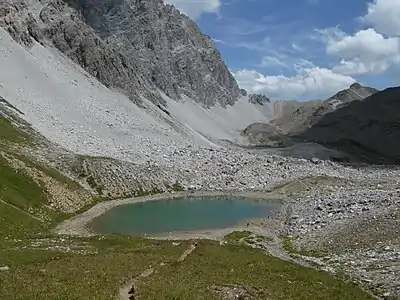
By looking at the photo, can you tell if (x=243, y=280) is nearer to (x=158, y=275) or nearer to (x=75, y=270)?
(x=158, y=275)

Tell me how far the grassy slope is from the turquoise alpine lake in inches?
621

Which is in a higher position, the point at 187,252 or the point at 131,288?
the point at 131,288

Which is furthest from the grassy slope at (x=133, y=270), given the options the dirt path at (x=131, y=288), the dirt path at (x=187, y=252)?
the dirt path at (x=187, y=252)

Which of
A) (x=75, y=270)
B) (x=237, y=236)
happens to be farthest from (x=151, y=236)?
(x=75, y=270)

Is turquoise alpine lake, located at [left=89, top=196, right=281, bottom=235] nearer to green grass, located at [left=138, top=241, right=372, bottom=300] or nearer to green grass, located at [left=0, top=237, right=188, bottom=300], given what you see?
green grass, located at [left=0, top=237, right=188, bottom=300]

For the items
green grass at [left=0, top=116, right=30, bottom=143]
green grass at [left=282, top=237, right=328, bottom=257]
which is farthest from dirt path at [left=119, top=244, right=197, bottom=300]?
green grass at [left=0, top=116, right=30, bottom=143]

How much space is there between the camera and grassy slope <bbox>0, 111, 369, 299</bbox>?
37.0m

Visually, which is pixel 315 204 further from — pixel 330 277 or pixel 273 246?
pixel 330 277

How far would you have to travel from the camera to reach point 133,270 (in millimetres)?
45219

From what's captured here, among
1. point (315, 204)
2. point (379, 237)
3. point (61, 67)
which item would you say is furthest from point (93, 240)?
point (61, 67)

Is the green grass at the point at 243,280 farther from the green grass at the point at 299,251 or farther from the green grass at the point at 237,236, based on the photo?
the green grass at the point at 237,236

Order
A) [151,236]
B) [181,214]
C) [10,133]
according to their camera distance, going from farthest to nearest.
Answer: [10,133] < [181,214] < [151,236]

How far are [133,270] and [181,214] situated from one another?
58924mm

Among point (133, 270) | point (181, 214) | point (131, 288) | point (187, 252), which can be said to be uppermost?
point (131, 288)
